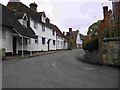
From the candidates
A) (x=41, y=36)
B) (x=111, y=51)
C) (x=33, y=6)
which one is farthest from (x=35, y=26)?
(x=111, y=51)

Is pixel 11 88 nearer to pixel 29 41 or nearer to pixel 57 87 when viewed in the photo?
pixel 57 87

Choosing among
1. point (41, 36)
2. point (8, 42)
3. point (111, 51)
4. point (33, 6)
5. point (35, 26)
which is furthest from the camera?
point (33, 6)

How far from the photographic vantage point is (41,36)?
44.2m

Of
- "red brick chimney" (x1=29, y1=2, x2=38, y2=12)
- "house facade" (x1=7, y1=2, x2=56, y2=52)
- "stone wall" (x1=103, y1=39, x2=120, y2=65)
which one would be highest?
"red brick chimney" (x1=29, y1=2, x2=38, y2=12)

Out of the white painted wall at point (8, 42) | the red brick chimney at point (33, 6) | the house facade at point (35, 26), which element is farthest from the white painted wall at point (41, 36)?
the white painted wall at point (8, 42)

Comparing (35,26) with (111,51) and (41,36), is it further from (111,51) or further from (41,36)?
(111,51)

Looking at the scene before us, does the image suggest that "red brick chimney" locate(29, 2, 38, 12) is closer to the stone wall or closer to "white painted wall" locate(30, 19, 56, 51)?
"white painted wall" locate(30, 19, 56, 51)

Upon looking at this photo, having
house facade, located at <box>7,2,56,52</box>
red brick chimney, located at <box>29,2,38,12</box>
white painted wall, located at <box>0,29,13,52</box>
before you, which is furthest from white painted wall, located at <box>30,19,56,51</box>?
white painted wall, located at <box>0,29,13,52</box>

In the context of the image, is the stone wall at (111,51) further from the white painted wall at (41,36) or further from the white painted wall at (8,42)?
the white painted wall at (41,36)

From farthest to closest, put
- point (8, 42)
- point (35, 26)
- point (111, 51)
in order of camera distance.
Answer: point (35, 26) < point (8, 42) < point (111, 51)

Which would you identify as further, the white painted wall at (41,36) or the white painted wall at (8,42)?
the white painted wall at (41,36)

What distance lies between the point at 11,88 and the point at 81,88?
97.0 inches

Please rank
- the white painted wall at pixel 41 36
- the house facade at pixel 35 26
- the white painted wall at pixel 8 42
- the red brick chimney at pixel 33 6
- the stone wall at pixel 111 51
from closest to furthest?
the stone wall at pixel 111 51 → the white painted wall at pixel 8 42 → the house facade at pixel 35 26 → the white painted wall at pixel 41 36 → the red brick chimney at pixel 33 6

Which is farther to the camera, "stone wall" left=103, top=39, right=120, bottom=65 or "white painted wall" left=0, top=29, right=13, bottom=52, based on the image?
"white painted wall" left=0, top=29, right=13, bottom=52
